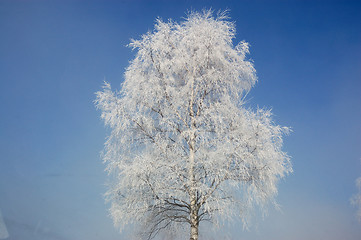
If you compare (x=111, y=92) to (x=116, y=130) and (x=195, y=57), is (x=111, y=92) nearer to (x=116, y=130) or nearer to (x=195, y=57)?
(x=116, y=130)

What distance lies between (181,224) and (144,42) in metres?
5.89

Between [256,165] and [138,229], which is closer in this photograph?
[256,165]

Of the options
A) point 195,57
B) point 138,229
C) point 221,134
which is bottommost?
point 138,229

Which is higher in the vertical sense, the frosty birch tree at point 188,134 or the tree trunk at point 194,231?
the frosty birch tree at point 188,134

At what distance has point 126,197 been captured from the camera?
980 centimetres

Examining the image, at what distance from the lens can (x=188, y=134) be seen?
999cm

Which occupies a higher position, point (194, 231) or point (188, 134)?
point (188, 134)

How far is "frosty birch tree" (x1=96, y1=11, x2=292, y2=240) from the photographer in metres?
9.37

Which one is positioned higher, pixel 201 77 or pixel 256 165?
pixel 201 77

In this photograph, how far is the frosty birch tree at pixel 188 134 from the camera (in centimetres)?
937

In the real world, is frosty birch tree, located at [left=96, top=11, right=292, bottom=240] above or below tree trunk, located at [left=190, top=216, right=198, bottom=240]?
above

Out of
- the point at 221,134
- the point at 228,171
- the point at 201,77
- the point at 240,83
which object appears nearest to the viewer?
the point at 228,171

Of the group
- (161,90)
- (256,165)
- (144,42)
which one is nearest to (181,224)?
(256,165)

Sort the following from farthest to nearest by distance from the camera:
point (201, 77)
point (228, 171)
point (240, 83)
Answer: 1. point (240, 83)
2. point (201, 77)
3. point (228, 171)
